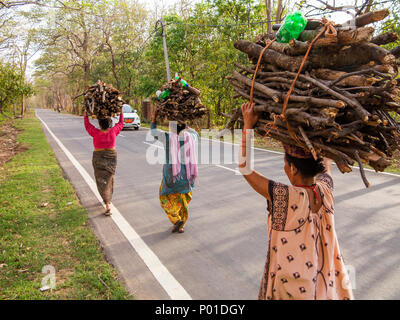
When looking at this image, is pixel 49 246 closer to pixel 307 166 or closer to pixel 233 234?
pixel 233 234

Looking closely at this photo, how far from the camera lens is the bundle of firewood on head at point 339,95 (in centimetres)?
170

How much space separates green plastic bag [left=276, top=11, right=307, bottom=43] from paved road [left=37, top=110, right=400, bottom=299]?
8.35ft

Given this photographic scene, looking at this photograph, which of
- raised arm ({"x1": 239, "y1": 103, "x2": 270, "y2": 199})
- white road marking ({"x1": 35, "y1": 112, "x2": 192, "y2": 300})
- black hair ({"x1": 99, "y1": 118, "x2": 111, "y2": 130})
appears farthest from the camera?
black hair ({"x1": 99, "y1": 118, "x2": 111, "y2": 130})

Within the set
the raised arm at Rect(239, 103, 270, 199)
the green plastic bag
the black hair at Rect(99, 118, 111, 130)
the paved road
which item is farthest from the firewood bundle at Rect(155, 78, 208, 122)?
the green plastic bag

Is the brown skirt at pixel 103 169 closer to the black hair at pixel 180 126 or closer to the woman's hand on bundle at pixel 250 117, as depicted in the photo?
the black hair at pixel 180 126

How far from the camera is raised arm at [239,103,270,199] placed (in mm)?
2023

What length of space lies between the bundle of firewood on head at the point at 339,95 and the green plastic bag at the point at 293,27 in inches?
1.6

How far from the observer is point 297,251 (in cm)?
193

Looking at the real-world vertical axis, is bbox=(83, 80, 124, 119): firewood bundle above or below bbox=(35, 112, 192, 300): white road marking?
above

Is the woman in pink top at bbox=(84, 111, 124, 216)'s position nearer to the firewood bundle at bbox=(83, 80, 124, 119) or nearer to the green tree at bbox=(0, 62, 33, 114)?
the firewood bundle at bbox=(83, 80, 124, 119)

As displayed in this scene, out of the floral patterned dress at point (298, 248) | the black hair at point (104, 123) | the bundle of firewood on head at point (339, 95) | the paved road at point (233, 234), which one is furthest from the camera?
the black hair at point (104, 123)

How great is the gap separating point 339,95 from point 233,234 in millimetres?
3494

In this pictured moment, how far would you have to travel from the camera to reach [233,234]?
4867mm

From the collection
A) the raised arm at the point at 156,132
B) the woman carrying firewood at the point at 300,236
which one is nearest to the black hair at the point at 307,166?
the woman carrying firewood at the point at 300,236
